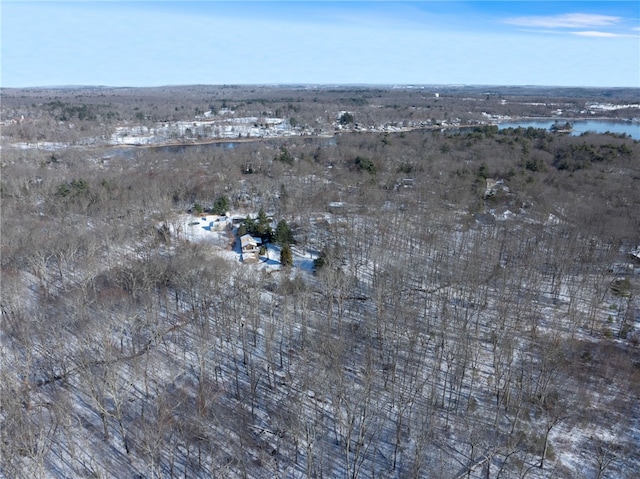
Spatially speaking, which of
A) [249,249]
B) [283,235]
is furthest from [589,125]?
[249,249]

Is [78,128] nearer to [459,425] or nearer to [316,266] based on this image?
[316,266]

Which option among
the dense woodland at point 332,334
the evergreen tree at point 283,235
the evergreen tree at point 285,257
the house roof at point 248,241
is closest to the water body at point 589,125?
the dense woodland at point 332,334

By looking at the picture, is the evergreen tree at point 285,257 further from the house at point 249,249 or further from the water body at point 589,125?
the water body at point 589,125

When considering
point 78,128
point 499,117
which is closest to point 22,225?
point 78,128

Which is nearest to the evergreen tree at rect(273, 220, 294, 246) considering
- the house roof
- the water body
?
the house roof

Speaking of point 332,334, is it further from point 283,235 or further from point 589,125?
point 589,125
